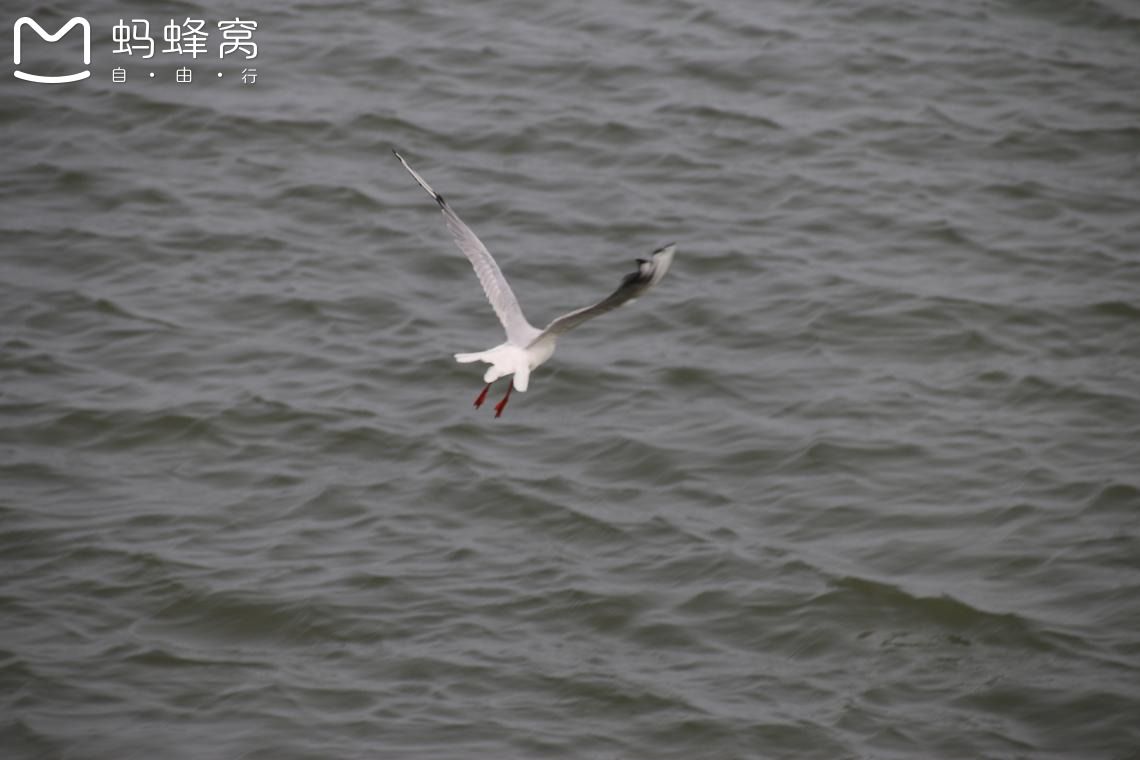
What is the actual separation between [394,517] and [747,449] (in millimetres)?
1870

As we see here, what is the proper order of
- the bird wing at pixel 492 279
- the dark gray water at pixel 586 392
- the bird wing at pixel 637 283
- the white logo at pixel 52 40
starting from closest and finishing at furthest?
1. the bird wing at pixel 637 283
2. the bird wing at pixel 492 279
3. the dark gray water at pixel 586 392
4. the white logo at pixel 52 40

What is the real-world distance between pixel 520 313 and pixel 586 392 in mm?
3087

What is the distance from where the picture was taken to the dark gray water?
25.4 ft

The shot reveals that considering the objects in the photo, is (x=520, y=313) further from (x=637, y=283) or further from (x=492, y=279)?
(x=637, y=283)

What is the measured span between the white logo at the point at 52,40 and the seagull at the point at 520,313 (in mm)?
6965

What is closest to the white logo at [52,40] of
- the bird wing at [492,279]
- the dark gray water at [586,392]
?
the dark gray water at [586,392]

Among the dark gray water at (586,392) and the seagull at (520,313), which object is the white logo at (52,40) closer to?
the dark gray water at (586,392)

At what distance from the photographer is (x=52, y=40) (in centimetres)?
1340

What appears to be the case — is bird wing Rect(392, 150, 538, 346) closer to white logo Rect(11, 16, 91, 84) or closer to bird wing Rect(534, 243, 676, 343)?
bird wing Rect(534, 243, 676, 343)

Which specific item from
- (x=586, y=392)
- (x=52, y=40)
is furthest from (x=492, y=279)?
(x=52, y=40)

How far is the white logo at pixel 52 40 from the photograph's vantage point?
1286cm

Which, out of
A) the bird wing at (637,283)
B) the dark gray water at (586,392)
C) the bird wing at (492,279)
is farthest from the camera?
the dark gray water at (586,392)

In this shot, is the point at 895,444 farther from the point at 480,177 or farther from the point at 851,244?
the point at 480,177

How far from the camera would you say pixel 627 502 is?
8.86 metres
